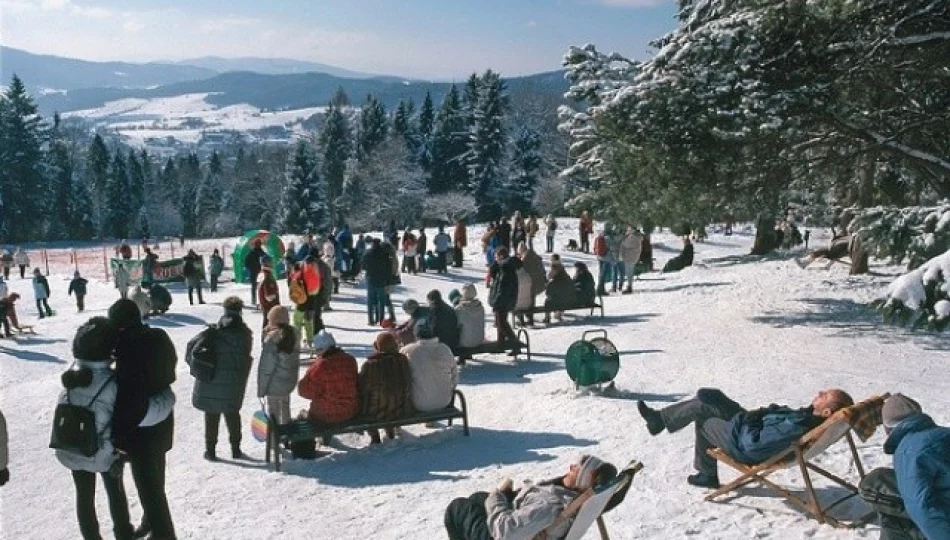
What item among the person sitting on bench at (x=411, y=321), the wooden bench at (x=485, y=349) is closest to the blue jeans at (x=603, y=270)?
the wooden bench at (x=485, y=349)

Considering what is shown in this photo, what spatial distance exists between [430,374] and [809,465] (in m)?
3.88

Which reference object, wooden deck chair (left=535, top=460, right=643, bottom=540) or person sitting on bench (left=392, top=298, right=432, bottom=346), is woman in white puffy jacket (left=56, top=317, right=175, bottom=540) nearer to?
wooden deck chair (left=535, top=460, right=643, bottom=540)

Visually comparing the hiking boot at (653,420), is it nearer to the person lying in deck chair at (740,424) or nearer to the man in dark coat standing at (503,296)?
the person lying in deck chair at (740,424)

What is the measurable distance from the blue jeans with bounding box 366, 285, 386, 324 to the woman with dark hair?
7824mm

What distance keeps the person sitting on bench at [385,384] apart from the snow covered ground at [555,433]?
43 cm

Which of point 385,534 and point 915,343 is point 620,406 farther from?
point 915,343

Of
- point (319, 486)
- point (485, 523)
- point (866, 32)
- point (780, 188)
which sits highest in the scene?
point (866, 32)

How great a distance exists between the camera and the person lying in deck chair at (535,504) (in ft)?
15.7

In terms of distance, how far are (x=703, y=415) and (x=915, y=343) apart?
7264 mm

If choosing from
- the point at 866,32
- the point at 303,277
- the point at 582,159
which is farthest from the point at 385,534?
the point at 582,159

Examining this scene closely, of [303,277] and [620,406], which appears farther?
[303,277]

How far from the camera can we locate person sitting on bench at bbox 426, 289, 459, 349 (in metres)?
11.5

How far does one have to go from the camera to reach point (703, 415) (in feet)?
22.4

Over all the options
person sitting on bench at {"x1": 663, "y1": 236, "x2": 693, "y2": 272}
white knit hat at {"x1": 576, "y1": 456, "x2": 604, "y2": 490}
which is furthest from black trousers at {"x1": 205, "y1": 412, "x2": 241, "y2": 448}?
person sitting on bench at {"x1": 663, "y1": 236, "x2": 693, "y2": 272}
